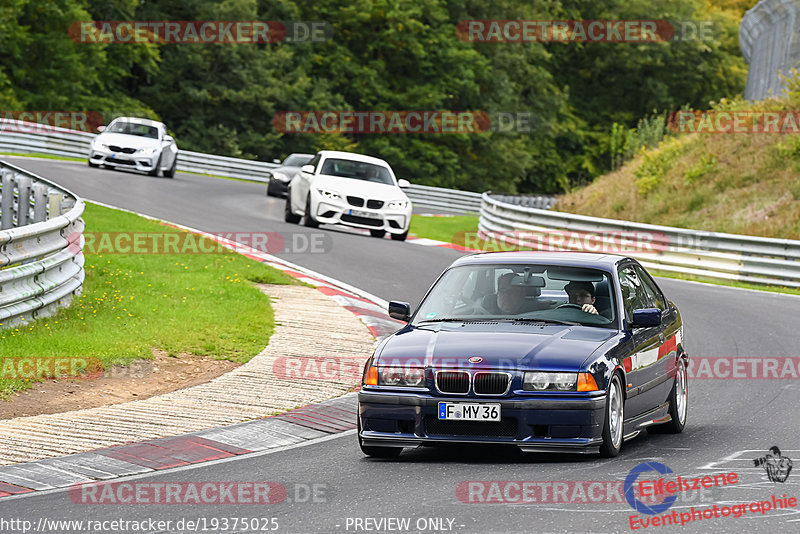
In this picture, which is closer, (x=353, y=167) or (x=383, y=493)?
(x=383, y=493)

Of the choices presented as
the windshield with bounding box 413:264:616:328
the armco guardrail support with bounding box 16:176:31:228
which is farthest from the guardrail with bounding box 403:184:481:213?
the windshield with bounding box 413:264:616:328

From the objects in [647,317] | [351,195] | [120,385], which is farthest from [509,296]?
[351,195]

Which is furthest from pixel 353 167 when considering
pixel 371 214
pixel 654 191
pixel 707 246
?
pixel 654 191

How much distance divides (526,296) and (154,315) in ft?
19.0

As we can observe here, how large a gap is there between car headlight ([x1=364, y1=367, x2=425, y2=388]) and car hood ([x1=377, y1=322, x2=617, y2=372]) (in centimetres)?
4

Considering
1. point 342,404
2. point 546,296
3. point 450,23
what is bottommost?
point 342,404

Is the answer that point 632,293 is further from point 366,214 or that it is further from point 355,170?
point 355,170

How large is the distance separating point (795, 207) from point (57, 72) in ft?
108

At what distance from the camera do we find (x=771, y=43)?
39281 millimetres

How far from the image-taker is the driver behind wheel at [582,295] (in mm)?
9102

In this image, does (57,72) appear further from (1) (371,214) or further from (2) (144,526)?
(2) (144,526)

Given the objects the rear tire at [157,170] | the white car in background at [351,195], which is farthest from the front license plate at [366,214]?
the rear tire at [157,170]

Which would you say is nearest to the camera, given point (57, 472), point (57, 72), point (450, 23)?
point (57, 472)

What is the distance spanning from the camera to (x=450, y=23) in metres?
66.4
